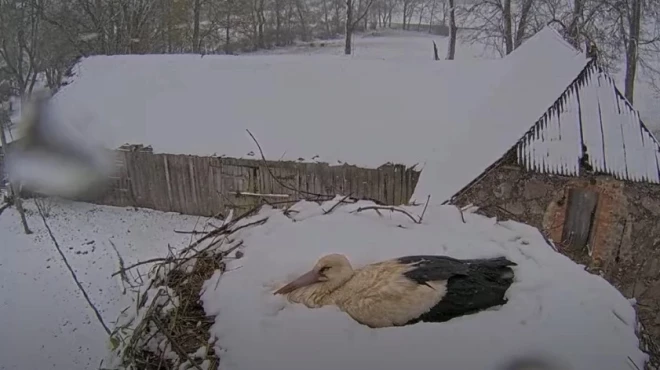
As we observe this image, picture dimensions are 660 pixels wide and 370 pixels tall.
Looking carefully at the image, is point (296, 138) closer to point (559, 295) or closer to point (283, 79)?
point (283, 79)

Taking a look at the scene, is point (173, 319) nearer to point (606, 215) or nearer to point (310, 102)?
point (606, 215)

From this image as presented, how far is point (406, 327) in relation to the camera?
94 centimetres

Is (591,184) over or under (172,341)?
under

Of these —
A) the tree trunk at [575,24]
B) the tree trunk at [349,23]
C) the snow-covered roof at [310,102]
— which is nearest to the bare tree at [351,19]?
the tree trunk at [349,23]

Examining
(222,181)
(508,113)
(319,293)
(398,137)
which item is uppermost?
(508,113)

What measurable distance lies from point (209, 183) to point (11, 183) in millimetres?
3535

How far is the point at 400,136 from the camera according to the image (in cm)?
463

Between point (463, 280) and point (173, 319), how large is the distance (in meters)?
0.55

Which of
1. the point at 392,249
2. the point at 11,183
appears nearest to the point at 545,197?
the point at 392,249

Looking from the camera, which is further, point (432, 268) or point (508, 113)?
point (508, 113)

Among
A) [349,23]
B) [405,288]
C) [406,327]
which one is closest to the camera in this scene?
[406,327]

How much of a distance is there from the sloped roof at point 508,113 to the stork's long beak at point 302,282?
4.88ft

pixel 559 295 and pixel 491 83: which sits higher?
pixel 491 83

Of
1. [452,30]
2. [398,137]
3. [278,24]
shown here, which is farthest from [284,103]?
[452,30]
